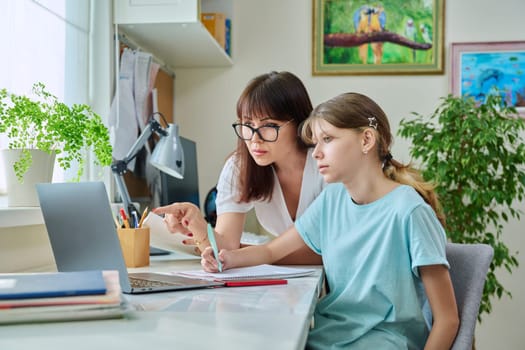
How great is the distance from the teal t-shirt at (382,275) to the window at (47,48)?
84cm

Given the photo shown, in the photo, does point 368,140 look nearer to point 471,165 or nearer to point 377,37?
point 471,165

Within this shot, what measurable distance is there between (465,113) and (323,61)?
79cm

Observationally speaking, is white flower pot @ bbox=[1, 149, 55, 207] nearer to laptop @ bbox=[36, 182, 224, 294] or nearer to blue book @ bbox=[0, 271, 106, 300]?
laptop @ bbox=[36, 182, 224, 294]

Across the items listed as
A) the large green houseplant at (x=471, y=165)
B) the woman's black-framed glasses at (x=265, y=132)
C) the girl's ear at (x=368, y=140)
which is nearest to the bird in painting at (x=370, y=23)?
the large green houseplant at (x=471, y=165)

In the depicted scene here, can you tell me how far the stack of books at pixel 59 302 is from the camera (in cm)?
77

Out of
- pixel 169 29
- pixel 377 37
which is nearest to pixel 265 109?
pixel 169 29

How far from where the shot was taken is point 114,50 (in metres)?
2.20

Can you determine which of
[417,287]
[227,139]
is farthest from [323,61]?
[417,287]

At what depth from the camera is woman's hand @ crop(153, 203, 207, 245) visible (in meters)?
1.42

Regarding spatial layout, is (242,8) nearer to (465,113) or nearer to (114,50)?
(114,50)

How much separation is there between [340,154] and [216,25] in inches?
67.4

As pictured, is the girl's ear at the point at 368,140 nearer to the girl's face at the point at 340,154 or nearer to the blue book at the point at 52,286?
the girl's face at the point at 340,154

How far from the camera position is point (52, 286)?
802mm

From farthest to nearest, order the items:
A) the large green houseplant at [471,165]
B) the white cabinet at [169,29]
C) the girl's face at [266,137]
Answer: the large green houseplant at [471,165] < the white cabinet at [169,29] < the girl's face at [266,137]
